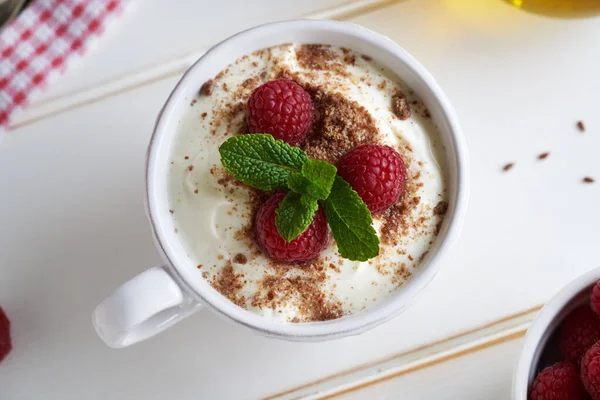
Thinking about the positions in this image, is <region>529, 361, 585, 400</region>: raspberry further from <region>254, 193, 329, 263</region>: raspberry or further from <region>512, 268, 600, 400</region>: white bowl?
<region>254, 193, 329, 263</region>: raspberry

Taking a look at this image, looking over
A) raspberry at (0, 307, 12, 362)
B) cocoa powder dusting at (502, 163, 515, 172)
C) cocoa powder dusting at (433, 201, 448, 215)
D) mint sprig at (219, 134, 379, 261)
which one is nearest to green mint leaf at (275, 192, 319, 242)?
mint sprig at (219, 134, 379, 261)

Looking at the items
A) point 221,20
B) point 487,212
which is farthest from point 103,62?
point 487,212

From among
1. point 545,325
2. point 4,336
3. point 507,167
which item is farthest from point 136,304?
point 507,167

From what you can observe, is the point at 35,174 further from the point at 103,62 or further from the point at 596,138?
the point at 596,138

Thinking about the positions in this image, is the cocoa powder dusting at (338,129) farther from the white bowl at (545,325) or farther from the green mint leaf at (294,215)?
the white bowl at (545,325)

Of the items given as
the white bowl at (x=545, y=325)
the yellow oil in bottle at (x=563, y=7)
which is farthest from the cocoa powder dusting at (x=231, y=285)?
the yellow oil in bottle at (x=563, y=7)

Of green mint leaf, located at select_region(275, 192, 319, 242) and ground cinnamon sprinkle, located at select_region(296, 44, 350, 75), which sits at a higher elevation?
ground cinnamon sprinkle, located at select_region(296, 44, 350, 75)

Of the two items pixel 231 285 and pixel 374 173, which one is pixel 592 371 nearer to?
pixel 374 173
